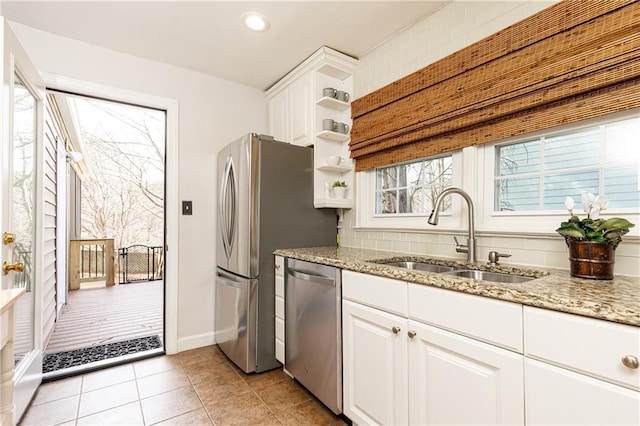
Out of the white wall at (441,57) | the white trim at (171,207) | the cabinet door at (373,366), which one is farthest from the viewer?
the white trim at (171,207)

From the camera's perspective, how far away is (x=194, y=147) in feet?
9.18

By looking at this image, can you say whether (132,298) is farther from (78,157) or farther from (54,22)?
(54,22)

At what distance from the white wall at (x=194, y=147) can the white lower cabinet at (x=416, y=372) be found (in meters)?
1.64

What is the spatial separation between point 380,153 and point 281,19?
112 centimetres

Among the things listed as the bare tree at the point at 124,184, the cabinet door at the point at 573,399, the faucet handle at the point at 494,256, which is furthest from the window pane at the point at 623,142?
the bare tree at the point at 124,184

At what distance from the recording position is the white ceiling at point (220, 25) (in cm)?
196

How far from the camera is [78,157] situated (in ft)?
15.6

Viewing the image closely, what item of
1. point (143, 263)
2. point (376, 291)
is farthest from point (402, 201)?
point (143, 263)

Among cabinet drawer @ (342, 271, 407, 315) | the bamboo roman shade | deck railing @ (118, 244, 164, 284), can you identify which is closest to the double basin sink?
cabinet drawer @ (342, 271, 407, 315)

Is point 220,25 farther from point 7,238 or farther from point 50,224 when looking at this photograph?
point 50,224

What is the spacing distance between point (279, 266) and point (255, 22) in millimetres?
1675

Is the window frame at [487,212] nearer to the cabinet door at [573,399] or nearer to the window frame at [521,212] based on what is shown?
the window frame at [521,212]

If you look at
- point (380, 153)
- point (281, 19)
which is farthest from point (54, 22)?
point (380, 153)

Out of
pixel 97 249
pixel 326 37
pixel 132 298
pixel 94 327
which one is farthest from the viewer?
pixel 97 249
